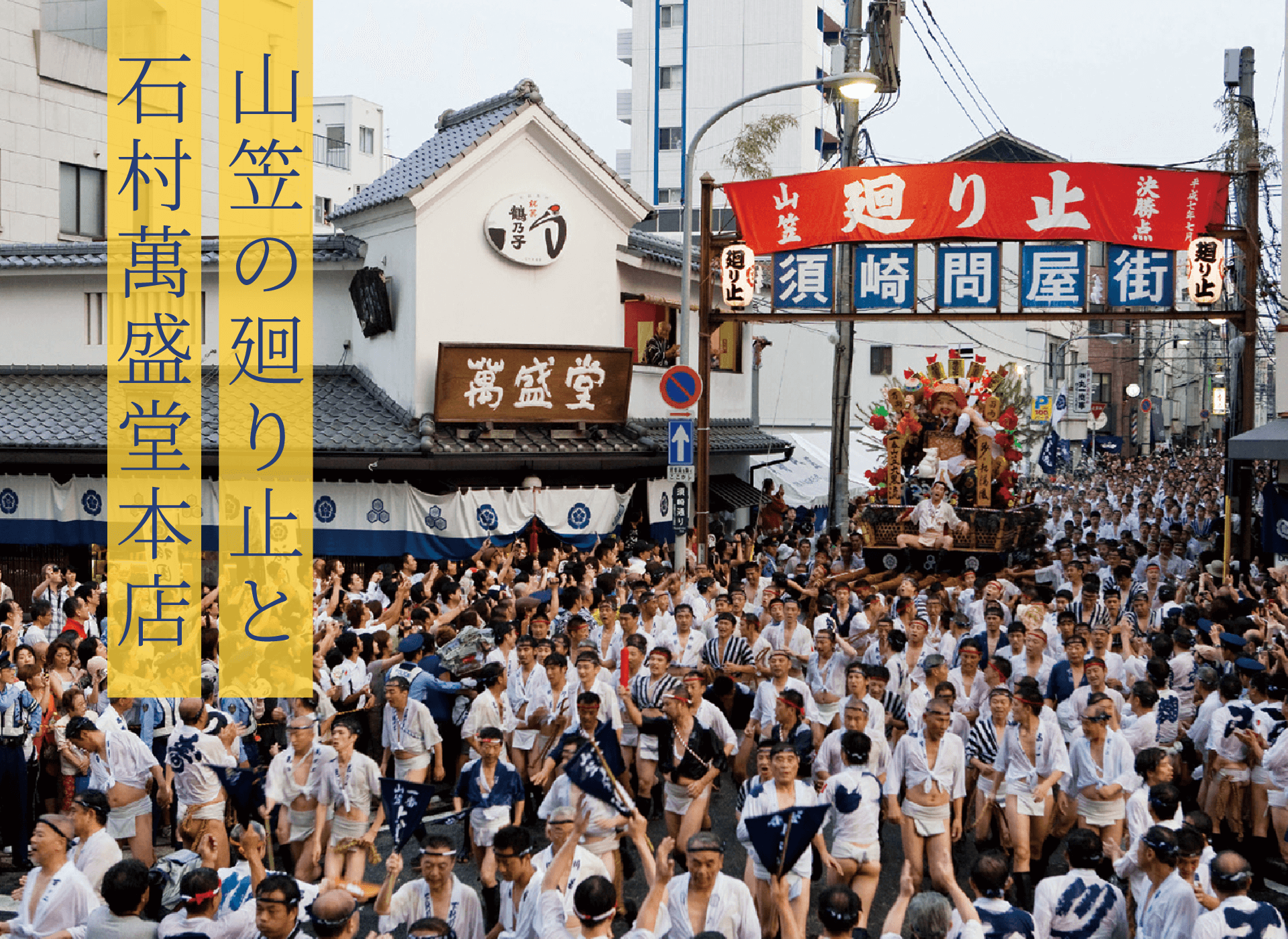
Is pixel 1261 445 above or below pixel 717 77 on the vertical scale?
below

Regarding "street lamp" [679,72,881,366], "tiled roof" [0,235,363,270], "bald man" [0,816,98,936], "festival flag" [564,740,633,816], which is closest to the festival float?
"street lamp" [679,72,881,366]

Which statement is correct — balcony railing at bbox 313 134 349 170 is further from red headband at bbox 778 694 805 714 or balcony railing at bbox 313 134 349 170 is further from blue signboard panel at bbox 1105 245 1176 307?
red headband at bbox 778 694 805 714

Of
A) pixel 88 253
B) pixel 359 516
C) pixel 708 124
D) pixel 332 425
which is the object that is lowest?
pixel 359 516

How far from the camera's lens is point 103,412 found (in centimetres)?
1988

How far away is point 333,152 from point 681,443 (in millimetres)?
46030

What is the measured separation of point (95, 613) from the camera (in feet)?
46.4

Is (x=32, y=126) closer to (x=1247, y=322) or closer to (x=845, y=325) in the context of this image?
(x=845, y=325)

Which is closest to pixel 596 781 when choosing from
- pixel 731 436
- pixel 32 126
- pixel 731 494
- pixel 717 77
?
pixel 731 494

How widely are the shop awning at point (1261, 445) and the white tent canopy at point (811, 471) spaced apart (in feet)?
32.7

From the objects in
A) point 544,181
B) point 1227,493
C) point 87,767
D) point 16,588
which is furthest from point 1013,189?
point 16,588

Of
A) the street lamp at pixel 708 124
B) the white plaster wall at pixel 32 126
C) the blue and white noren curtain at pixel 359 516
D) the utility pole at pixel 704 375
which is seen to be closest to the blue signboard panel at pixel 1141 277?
the street lamp at pixel 708 124

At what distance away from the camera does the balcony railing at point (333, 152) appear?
184 ft

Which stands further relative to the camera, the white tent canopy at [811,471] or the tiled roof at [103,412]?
the white tent canopy at [811,471]

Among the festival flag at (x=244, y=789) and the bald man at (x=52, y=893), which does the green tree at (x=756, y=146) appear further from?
the bald man at (x=52, y=893)
